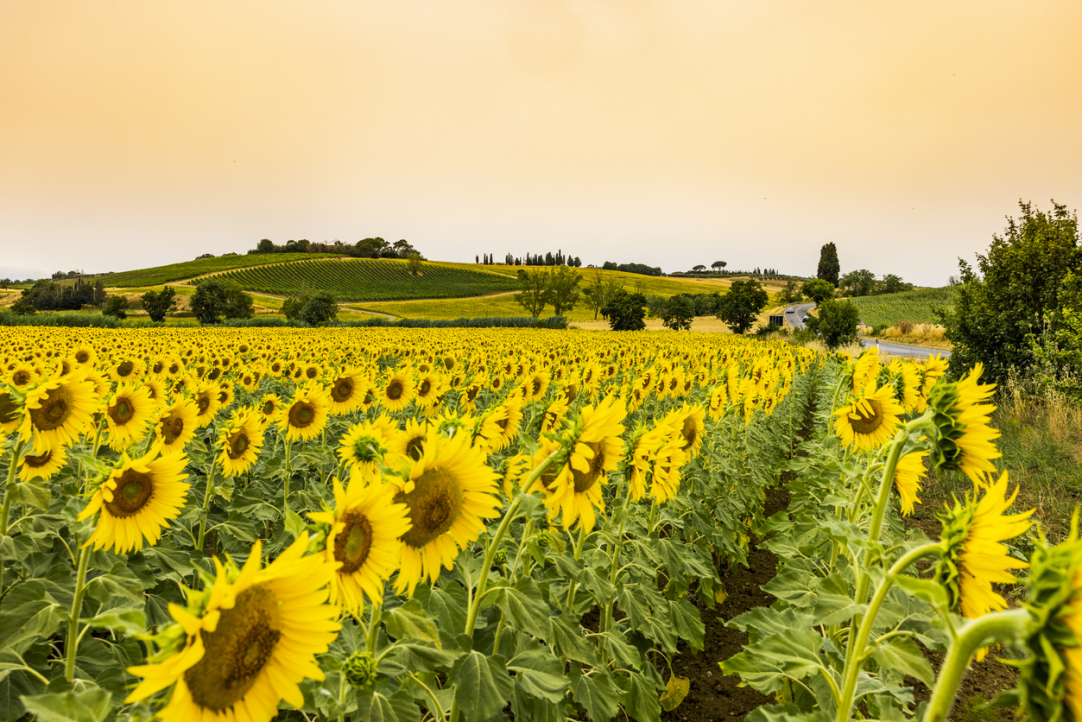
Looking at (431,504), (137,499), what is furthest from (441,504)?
(137,499)

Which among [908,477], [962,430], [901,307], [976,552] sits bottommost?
Answer: [908,477]

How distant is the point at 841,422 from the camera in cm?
373

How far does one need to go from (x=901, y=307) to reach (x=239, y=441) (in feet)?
296

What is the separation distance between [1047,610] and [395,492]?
1602 millimetres

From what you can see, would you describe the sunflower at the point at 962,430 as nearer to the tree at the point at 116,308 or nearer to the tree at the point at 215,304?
the tree at the point at 215,304

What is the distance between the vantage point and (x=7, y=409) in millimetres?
3074

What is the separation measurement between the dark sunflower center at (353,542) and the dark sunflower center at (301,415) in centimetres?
356

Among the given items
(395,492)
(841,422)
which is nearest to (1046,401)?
(841,422)

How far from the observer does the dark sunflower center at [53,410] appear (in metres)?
3.05

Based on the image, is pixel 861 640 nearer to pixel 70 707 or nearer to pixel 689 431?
pixel 70 707

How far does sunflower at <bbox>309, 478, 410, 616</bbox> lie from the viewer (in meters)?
1.53

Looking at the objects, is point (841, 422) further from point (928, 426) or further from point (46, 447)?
point (46, 447)

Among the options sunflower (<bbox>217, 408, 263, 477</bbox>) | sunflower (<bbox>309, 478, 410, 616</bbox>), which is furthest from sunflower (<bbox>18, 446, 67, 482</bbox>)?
sunflower (<bbox>309, 478, 410, 616</bbox>)

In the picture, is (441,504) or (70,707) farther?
(441,504)
